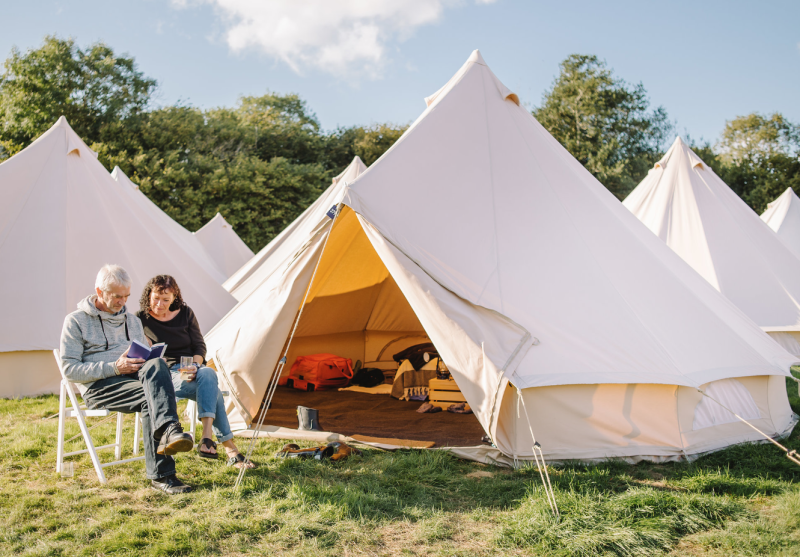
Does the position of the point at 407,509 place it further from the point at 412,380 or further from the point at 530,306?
the point at 412,380

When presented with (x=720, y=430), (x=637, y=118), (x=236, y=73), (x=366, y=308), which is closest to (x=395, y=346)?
(x=366, y=308)

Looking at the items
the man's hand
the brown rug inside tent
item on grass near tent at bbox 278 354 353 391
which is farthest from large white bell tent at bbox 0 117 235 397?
the man's hand

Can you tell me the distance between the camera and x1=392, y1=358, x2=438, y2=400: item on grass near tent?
5.51 m

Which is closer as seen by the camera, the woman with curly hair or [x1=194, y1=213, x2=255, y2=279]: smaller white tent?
the woman with curly hair

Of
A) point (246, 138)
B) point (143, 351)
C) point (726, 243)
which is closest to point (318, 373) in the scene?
point (143, 351)

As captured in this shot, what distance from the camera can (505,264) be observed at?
3627 mm

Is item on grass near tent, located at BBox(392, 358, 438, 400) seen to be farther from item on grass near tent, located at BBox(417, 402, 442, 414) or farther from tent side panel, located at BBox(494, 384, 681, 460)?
tent side panel, located at BBox(494, 384, 681, 460)

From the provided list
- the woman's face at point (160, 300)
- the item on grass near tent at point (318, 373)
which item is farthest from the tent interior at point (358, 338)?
the woman's face at point (160, 300)

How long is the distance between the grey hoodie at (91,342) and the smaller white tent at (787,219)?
41.5ft

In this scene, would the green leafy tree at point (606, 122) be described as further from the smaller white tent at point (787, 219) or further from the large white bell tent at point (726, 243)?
the large white bell tent at point (726, 243)

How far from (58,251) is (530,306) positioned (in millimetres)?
4497

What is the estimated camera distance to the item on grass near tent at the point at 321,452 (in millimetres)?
3359

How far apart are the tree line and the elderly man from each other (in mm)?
13806

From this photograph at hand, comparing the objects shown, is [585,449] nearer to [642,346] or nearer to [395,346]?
[642,346]
